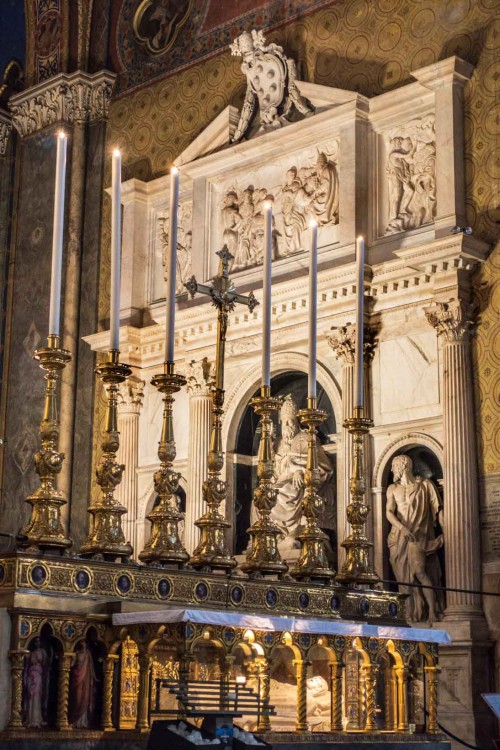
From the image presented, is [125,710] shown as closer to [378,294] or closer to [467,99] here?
[378,294]

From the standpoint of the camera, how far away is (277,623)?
7531 millimetres

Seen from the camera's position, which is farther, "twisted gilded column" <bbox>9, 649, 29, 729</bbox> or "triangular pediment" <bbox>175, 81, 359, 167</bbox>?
"triangular pediment" <bbox>175, 81, 359, 167</bbox>

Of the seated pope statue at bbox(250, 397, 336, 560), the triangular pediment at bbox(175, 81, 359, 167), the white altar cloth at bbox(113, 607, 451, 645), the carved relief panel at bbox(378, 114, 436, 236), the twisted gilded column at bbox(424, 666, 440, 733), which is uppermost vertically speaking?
the triangular pediment at bbox(175, 81, 359, 167)

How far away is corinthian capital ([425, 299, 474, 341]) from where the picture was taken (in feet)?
44.3

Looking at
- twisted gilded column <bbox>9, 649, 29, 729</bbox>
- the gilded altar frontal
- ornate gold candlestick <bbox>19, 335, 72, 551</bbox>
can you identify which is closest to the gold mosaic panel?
the gilded altar frontal

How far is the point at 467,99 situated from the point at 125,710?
29.9ft

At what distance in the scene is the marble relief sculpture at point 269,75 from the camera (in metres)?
15.9

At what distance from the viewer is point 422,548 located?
1344 cm

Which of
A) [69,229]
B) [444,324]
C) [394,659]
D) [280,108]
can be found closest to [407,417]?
[444,324]

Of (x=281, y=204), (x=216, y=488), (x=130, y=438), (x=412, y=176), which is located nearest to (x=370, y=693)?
(x=216, y=488)

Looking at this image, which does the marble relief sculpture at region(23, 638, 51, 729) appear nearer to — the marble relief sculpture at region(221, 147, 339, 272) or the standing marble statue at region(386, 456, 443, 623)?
the standing marble statue at region(386, 456, 443, 623)

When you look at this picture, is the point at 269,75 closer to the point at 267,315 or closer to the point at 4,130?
the point at 4,130

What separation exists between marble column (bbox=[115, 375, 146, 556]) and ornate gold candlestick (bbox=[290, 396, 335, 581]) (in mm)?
7880

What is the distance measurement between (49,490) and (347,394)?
7.45m
